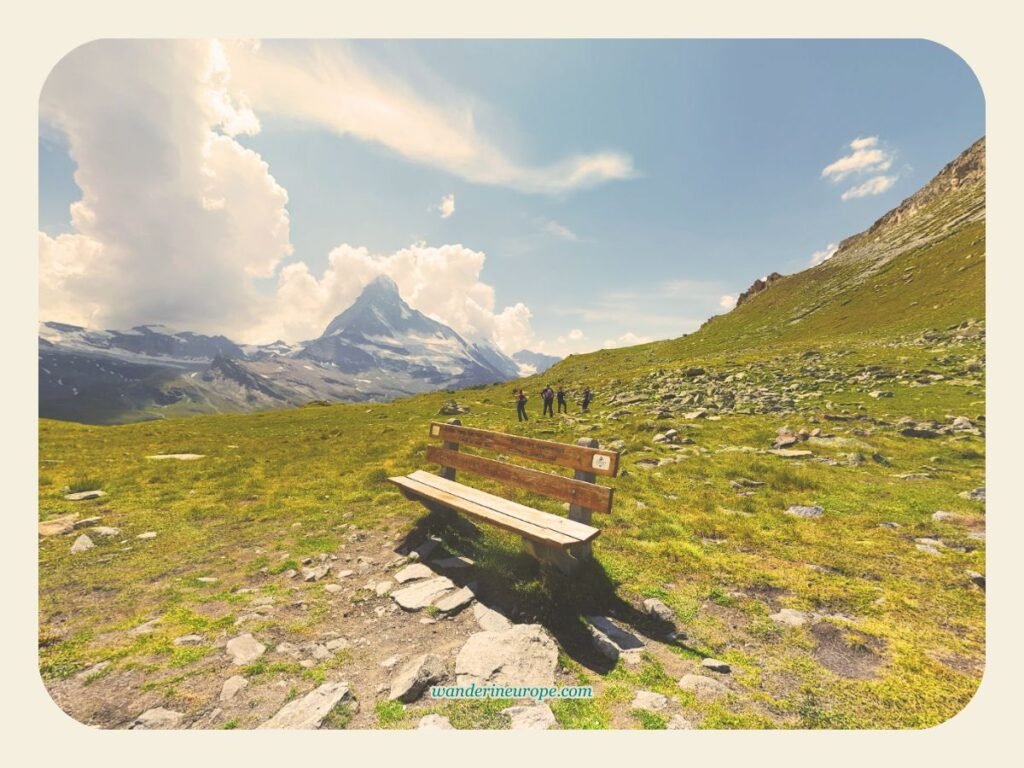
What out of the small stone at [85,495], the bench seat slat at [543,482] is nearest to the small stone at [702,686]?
the bench seat slat at [543,482]

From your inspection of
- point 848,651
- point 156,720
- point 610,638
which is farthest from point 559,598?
point 156,720

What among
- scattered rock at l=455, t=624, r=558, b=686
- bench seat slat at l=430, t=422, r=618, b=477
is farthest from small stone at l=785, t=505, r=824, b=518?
scattered rock at l=455, t=624, r=558, b=686

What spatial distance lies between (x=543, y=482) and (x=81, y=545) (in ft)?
30.1

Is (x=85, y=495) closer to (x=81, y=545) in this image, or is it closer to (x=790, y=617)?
(x=81, y=545)

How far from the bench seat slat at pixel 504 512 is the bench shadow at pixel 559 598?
71 cm

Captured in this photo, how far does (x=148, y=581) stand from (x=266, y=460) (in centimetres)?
1038

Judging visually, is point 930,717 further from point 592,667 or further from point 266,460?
point 266,460

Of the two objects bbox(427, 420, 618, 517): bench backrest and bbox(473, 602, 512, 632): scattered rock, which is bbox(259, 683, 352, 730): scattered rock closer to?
bbox(473, 602, 512, 632): scattered rock

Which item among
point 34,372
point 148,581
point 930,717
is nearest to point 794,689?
point 930,717

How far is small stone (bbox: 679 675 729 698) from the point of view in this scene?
4.41 metres

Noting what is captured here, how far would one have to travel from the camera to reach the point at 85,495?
1148 cm

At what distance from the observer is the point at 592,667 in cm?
488

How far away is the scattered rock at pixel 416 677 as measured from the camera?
4.40 meters

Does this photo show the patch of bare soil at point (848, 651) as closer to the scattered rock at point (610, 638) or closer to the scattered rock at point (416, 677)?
the scattered rock at point (610, 638)
